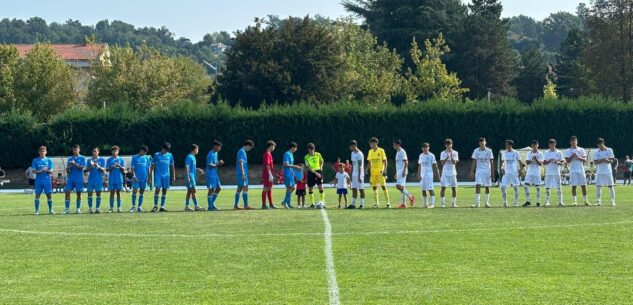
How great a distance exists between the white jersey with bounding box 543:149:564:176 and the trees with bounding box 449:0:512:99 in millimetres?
60094

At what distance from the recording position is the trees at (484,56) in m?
92.1

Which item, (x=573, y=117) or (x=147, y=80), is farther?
(x=147, y=80)

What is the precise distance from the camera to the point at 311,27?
2913 inches

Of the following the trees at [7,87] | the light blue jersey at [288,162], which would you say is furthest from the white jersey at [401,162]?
the trees at [7,87]

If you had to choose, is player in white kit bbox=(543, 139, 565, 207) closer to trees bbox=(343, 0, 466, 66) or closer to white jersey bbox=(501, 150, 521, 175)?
white jersey bbox=(501, 150, 521, 175)

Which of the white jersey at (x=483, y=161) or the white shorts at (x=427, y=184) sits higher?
the white jersey at (x=483, y=161)

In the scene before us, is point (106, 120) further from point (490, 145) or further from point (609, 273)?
point (609, 273)

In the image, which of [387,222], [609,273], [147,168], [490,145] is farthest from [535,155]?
[490,145]

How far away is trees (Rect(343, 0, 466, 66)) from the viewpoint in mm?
89188

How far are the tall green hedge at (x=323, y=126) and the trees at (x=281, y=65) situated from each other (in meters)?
6.95

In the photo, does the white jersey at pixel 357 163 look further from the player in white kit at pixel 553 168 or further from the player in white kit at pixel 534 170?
the player in white kit at pixel 553 168

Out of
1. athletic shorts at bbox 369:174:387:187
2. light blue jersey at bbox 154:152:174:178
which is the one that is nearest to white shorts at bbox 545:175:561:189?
athletic shorts at bbox 369:174:387:187

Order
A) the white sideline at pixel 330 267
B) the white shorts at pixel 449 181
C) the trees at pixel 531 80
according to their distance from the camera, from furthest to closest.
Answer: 1. the trees at pixel 531 80
2. the white shorts at pixel 449 181
3. the white sideline at pixel 330 267

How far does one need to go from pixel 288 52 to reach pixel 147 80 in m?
17.0
